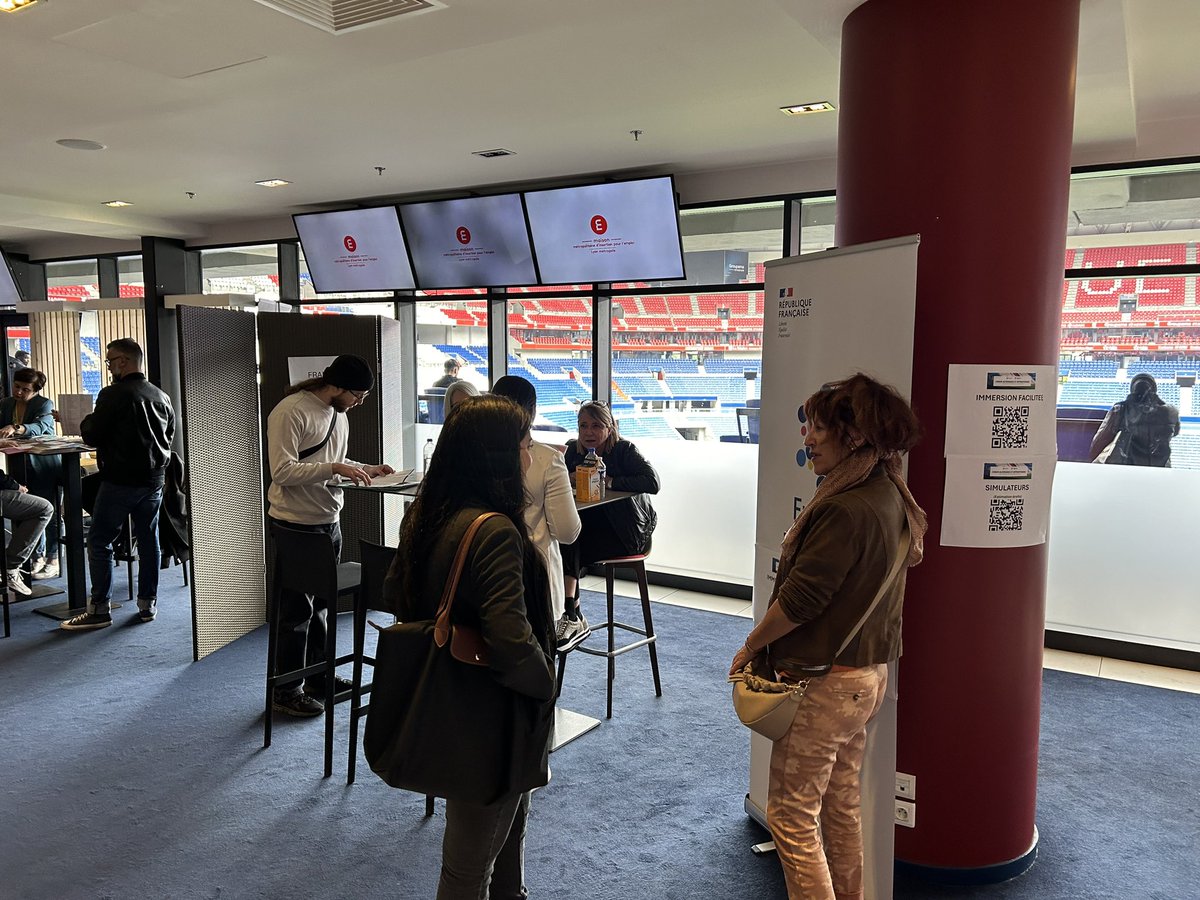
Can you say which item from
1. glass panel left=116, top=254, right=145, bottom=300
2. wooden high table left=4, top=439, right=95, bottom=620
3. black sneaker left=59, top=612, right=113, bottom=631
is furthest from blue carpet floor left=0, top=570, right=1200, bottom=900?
glass panel left=116, top=254, right=145, bottom=300

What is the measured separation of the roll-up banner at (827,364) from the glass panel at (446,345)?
4.22 meters

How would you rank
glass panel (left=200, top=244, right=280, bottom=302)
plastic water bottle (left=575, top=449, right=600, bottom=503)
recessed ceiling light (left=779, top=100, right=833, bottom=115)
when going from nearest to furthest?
plastic water bottle (left=575, top=449, right=600, bottom=503), recessed ceiling light (left=779, top=100, right=833, bottom=115), glass panel (left=200, top=244, right=280, bottom=302)

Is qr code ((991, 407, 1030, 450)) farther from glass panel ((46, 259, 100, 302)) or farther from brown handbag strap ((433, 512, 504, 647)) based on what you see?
Answer: glass panel ((46, 259, 100, 302))

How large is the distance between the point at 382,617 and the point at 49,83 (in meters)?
3.22

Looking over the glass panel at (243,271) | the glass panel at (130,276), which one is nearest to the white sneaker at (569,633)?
A: the glass panel at (243,271)

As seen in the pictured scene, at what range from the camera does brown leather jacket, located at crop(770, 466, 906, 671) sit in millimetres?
1900

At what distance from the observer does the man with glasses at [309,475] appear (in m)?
3.63

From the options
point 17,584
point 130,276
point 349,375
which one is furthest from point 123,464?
point 130,276

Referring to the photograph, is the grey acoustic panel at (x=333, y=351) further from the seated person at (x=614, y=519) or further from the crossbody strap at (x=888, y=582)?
the crossbody strap at (x=888, y=582)

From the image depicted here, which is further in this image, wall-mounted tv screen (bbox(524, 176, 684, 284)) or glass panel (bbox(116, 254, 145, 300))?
glass panel (bbox(116, 254, 145, 300))

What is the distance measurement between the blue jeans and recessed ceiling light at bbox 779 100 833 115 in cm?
411

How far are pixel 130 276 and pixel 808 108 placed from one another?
25.0 feet

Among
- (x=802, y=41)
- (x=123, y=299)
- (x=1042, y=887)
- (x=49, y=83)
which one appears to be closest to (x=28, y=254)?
(x=123, y=299)

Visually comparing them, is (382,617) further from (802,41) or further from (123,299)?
(123,299)
